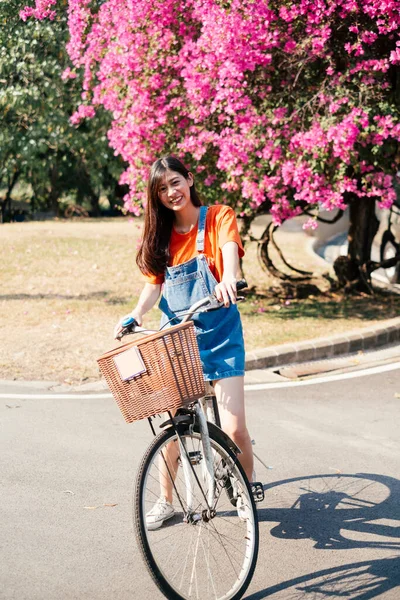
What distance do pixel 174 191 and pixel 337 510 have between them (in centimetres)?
203

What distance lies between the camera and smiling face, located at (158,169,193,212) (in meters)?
4.56

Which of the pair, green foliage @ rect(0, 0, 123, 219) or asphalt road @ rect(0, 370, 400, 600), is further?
green foliage @ rect(0, 0, 123, 219)

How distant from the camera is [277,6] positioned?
377 inches

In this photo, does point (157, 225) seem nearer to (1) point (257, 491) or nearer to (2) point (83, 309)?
(1) point (257, 491)

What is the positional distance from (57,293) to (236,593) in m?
8.99

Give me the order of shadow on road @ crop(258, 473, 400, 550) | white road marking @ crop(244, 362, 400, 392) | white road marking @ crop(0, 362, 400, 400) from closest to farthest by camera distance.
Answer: shadow on road @ crop(258, 473, 400, 550) → white road marking @ crop(0, 362, 400, 400) → white road marking @ crop(244, 362, 400, 392)

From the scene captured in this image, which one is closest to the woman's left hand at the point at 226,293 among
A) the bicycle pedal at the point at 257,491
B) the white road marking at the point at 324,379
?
the bicycle pedal at the point at 257,491

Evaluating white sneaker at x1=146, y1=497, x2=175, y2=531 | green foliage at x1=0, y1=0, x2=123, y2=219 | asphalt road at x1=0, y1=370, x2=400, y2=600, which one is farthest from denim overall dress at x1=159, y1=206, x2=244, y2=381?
green foliage at x1=0, y1=0, x2=123, y2=219

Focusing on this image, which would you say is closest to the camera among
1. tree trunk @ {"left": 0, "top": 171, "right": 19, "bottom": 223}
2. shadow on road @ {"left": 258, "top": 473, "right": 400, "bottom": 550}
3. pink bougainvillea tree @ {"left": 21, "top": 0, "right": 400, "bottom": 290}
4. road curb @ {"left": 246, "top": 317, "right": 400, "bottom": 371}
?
shadow on road @ {"left": 258, "top": 473, "right": 400, "bottom": 550}

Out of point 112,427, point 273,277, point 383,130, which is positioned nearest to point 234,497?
point 112,427

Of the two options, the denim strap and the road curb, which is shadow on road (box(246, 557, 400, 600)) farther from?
the road curb

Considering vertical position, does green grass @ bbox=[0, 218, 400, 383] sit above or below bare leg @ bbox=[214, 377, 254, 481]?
below

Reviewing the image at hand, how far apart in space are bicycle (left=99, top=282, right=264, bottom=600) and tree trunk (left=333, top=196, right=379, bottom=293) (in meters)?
7.90

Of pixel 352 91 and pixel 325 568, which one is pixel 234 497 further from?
pixel 352 91
